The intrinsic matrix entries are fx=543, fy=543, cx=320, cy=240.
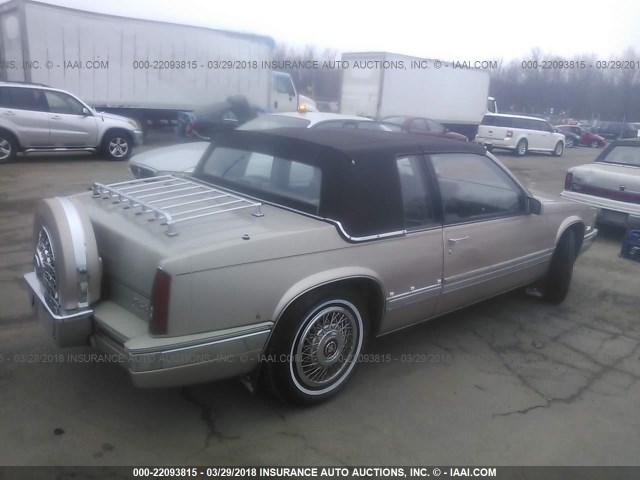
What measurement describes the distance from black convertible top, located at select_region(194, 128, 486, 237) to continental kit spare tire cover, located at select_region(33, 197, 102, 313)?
114 cm

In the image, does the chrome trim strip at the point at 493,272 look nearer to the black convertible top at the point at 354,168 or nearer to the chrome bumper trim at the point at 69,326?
the black convertible top at the point at 354,168

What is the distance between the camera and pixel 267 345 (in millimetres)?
2869

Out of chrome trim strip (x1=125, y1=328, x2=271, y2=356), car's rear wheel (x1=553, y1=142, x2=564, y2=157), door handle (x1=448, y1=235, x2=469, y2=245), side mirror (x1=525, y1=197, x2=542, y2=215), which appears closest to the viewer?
chrome trim strip (x1=125, y1=328, x2=271, y2=356)

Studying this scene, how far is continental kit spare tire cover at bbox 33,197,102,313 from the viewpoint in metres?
2.72

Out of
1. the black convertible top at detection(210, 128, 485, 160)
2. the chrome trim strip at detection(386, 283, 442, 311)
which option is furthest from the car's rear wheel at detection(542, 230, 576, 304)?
the chrome trim strip at detection(386, 283, 442, 311)

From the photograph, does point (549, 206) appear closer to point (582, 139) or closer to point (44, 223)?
point (44, 223)

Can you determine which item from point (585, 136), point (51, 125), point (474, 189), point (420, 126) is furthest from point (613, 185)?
point (585, 136)

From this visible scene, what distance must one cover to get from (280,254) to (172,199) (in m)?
0.99

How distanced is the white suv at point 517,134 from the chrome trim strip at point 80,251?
2038cm

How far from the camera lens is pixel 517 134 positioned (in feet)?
70.0

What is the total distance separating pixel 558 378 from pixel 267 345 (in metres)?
2.11

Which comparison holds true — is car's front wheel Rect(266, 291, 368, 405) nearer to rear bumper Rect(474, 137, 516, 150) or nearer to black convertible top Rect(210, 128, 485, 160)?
black convertible top Rect(210, 128, 485, 160)

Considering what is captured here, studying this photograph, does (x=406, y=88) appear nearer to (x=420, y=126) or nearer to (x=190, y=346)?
(x=420, y=126)

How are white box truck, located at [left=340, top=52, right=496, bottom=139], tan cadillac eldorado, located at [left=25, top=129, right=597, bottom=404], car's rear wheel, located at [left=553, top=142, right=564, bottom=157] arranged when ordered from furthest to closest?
car's rear wheel, located at [left=553, top=142, right=564, bottom=157], white box truck, located at [left=340, top=52, right=496, bottom=139], tan cadillac eldorado, located at [left=25, top=129, right=597, bottom=404]
